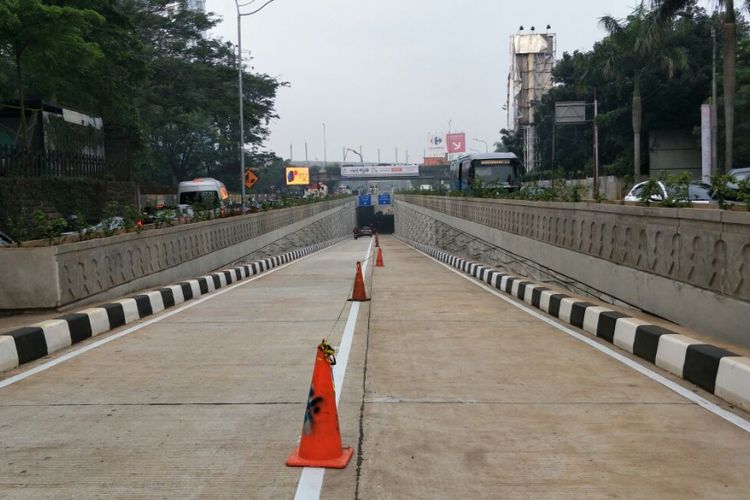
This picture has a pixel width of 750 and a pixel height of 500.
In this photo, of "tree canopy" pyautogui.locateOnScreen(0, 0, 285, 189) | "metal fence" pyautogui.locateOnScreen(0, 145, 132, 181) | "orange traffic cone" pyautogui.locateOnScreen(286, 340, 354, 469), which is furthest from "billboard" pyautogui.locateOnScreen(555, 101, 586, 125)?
"orange traffic cone" pyautogui.locateOnScreen(286, 340, 354, 469)

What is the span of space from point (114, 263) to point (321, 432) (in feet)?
27.3

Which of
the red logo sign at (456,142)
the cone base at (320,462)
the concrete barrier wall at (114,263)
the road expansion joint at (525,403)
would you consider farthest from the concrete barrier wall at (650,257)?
the red logo sign at (456,142)

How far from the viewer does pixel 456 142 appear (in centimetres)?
15550

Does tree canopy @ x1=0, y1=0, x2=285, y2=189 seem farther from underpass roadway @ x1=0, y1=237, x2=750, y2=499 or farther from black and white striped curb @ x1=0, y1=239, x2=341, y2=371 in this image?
underpass roadway @ x1=0, y1=237, x2=750, y2=499

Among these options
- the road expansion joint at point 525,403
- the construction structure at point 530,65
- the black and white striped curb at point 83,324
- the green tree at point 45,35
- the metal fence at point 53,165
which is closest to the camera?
the road expansion joint at point 525,403

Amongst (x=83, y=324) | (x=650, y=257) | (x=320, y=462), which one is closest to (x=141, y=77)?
(x=83, y=324)

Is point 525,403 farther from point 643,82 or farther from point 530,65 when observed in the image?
point 530,65

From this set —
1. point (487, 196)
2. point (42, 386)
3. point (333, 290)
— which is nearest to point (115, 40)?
point (487, 196)

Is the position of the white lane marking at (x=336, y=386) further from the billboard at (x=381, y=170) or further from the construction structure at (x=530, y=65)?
the billboard at (x=381, y=170)

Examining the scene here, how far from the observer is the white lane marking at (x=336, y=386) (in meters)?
3.82

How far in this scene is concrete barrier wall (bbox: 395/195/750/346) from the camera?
7.08m

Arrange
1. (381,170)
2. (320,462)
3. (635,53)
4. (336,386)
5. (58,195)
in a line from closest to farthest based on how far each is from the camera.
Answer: (320,462)
(336,386)
(58,195)
(635,53)
(381,170)

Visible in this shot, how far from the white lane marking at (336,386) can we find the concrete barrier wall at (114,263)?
12.6 ft

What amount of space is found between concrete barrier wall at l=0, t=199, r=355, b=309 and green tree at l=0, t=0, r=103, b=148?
7.44 metres
